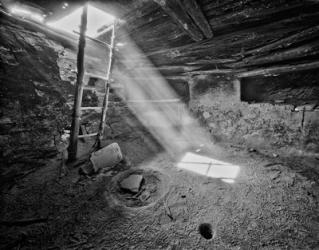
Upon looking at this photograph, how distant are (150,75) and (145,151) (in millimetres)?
2293

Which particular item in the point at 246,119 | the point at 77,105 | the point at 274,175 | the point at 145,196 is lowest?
the point at 145,196

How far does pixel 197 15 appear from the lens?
90.1 inches

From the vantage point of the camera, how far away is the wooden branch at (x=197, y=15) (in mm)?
2086

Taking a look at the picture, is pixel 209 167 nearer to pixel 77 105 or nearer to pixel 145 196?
pixel 145 196

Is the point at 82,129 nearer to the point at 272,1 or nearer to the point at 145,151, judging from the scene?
the point at 145,151

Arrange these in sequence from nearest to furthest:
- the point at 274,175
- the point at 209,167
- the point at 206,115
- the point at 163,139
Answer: the point at 274,175
the point at 209,167
the point at 206,115
the point at 163,139

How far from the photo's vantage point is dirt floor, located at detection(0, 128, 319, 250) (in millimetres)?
1629

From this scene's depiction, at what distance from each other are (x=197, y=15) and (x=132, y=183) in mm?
2609

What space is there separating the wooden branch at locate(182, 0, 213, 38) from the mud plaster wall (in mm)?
1538

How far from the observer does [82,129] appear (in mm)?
3344

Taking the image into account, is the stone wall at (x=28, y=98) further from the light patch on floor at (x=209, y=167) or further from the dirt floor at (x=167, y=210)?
the light patch on floor at (x=209, y=167)

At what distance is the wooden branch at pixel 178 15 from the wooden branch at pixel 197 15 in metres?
0.07

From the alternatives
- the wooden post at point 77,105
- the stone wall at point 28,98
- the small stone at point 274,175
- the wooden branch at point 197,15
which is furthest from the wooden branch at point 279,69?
the stone wall at point 28,98

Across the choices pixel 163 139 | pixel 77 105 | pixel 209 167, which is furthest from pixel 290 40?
pixel 77 105
